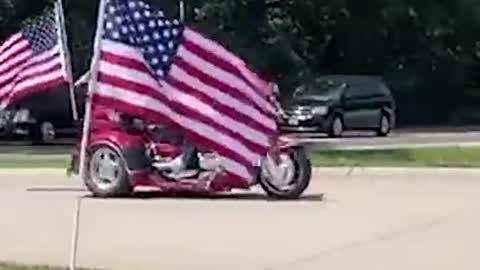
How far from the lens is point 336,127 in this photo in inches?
1528

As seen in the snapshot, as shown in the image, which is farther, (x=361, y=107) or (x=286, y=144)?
(x=361, y=107)

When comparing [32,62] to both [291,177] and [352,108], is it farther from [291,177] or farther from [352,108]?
[352,108]

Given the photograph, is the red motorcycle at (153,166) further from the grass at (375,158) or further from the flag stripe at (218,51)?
the grass at (375,158)

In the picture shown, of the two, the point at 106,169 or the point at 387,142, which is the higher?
the point at 106,169

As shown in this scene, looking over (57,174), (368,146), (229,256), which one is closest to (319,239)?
(229,256)

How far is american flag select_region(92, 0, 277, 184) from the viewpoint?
1140 cm

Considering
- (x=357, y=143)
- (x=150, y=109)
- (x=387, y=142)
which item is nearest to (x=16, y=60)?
(x=150, y=109)

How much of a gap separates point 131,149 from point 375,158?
950 cm

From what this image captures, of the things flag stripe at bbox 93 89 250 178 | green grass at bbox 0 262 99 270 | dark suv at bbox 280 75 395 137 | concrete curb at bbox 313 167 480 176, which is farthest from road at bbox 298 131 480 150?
green grass at bbox 0 262 99 270

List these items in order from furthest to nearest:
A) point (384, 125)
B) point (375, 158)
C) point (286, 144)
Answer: point (384, 125) → point (375, 158) → point (286, 144)

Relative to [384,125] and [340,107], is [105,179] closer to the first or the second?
[340,107]

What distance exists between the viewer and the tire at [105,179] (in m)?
18.0

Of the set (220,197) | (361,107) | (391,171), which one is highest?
(220,197)

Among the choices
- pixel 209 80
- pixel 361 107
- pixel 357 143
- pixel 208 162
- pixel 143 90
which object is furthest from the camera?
pixel 361 107
